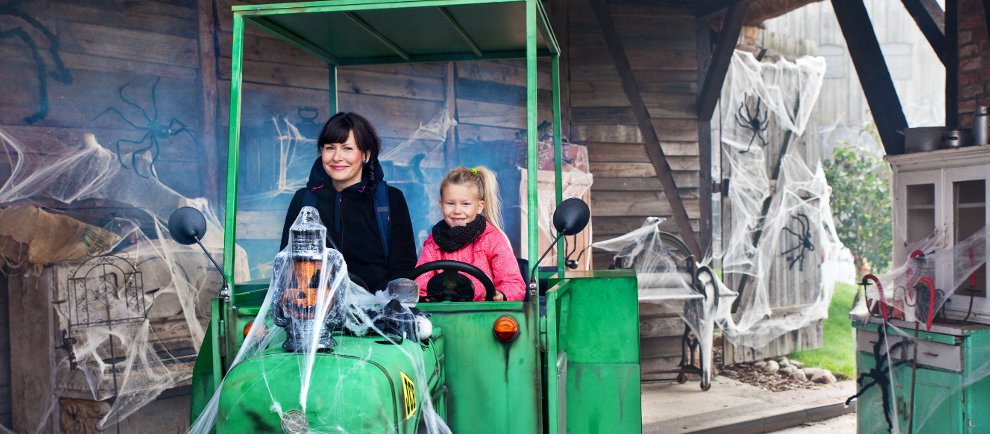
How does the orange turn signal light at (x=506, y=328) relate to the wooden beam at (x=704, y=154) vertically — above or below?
below

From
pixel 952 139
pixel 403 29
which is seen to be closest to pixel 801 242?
pixel 952 139

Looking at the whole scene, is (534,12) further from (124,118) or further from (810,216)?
(810,216)

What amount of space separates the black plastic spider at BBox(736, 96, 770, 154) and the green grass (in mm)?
2257

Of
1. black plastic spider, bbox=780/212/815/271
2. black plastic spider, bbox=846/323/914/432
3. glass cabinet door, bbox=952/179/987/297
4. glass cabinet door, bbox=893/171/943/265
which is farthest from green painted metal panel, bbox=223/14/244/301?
black plastic spider, bbox=780/212/815/271

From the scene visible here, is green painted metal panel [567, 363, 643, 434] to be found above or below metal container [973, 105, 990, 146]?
below

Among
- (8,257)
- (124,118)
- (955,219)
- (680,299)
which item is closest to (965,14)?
(955,219)

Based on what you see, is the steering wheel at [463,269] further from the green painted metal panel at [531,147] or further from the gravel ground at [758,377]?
the gravel ground at [758,377]

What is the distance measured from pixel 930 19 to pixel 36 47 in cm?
556

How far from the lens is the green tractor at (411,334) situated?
2.22 m

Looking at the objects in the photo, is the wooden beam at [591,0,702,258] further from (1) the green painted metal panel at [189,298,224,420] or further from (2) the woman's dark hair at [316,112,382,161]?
(1) the green painted metal panel at [189,298,224,420]

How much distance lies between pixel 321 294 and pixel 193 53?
337cm

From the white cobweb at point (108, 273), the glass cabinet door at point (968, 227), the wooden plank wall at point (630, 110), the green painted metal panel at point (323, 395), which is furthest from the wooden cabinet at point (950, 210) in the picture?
the white cobweb at point (108, 273)

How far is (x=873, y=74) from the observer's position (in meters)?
5.79

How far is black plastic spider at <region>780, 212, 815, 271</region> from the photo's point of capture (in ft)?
29.0
